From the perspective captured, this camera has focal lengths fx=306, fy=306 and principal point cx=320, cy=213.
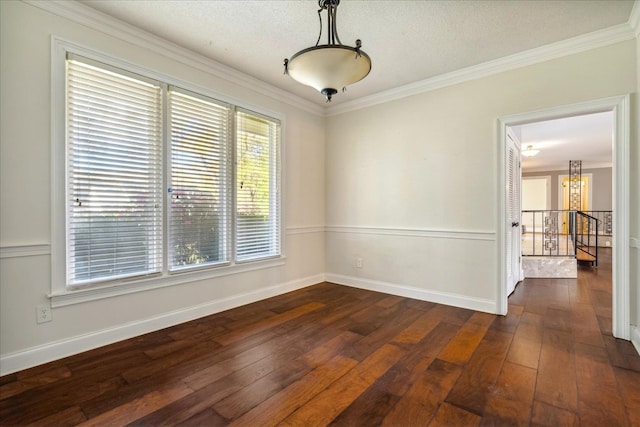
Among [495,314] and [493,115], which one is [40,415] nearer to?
[495,314]

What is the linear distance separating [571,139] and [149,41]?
793 centimetres

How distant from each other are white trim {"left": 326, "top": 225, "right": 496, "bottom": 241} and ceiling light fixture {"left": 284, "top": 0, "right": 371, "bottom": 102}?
2.34 meters

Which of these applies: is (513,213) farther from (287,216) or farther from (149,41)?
(149,41)

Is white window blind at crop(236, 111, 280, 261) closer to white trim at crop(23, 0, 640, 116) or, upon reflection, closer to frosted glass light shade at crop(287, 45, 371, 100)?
white trim at crop(23, 0, 640, 116)

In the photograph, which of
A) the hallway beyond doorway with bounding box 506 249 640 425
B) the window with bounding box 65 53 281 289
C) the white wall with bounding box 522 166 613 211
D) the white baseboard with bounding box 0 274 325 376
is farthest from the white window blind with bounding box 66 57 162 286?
the white wall with bounding box 522 166 613 211

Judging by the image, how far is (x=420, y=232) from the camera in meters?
3.91

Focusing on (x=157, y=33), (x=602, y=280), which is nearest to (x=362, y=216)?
(x=157, y=33)

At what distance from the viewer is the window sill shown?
2.39 metres

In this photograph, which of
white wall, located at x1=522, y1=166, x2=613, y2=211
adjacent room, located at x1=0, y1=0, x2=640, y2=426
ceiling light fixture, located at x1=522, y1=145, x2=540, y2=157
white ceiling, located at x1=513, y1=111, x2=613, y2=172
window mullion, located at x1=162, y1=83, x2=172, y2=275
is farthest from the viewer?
white wall, located at x1=522, y1=166, x2=613, y2=211

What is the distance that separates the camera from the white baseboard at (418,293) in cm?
345

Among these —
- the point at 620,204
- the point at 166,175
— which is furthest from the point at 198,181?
the point at 620,204

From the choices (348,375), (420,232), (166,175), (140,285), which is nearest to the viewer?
(348,375)

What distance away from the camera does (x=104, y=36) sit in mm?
2576

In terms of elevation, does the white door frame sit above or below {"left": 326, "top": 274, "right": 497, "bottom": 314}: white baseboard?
above
